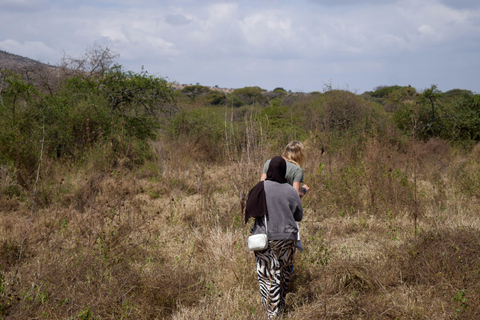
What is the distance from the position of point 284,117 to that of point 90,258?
1337 centimetres

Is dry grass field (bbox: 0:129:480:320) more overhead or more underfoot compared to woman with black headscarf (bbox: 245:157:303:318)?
more underfoot

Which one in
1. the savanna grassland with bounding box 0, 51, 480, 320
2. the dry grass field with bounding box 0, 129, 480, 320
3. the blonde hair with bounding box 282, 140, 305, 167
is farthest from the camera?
the blonde hair with bounding box 282, 140, 305, 167

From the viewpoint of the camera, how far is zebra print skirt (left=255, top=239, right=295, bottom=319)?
11.4ft

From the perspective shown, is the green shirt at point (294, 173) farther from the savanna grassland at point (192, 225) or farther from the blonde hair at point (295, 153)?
the savanna grassland at point (192, 225)

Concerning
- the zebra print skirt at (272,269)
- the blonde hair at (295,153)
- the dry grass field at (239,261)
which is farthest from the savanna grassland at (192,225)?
the blonde hair at (295,153)

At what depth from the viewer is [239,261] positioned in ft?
14.5

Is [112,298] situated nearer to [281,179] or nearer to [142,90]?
[281,179]

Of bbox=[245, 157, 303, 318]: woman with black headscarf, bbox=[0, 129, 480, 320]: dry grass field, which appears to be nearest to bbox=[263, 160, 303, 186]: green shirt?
bbox=[245, 157, 303, 318]: woman with black headscarf

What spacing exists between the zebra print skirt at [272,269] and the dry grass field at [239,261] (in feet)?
0.46

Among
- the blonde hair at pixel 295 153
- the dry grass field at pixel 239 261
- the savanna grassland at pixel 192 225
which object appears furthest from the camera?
the blonde hair at pixel 295 153

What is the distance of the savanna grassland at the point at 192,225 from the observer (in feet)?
12.2

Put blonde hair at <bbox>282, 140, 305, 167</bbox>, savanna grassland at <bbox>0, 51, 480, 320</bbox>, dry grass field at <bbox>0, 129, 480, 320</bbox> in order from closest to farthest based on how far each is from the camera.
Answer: dry grass field at <bbox>0, 129, 480, 320</bbox> < savanna grassland at <bbox>0, 51, 480, 320</bbox> < blonde hair at <bbox>282, 140, 305, 167</bbox>

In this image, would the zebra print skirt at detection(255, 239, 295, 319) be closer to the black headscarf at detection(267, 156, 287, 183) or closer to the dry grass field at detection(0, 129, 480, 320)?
the dry grass field at detection(0, 129, 480, 320)

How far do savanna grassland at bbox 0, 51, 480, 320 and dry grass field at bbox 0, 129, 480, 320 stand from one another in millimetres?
22
